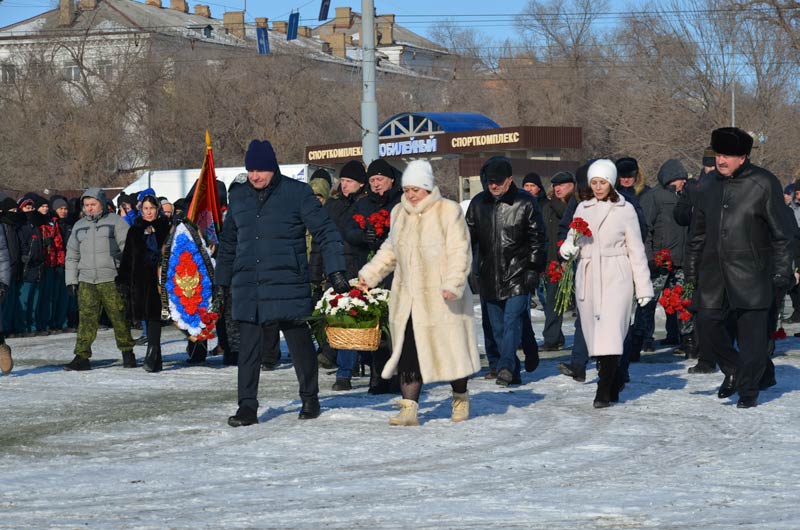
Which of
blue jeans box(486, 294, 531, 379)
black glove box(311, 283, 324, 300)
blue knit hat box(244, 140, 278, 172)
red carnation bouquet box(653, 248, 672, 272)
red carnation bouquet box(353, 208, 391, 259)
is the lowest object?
blue jeans box(486, 294, 531, 379)

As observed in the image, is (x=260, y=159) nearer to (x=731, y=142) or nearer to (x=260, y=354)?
(x=260, y=354)

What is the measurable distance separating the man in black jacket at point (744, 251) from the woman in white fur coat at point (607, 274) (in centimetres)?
50

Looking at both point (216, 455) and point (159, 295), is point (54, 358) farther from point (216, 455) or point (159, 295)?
point (216, 455)

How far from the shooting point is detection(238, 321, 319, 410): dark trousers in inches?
377

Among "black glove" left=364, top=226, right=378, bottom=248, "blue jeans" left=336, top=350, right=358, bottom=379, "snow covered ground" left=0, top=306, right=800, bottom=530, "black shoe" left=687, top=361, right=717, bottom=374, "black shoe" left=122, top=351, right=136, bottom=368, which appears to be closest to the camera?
"snow covered ground" left=0, top=306, right=800, bottom=530

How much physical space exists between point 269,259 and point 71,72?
6611 centimetres

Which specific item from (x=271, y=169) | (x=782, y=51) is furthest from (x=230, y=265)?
(x=782, y=51)

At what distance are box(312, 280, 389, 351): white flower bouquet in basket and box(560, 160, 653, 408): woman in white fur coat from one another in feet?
5.06

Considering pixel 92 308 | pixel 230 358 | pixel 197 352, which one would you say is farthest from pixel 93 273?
pixel 230 358

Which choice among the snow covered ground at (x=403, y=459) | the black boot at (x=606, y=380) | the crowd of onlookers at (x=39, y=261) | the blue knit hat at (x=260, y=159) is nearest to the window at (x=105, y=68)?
the crowd of onlookers at (x=39, y=261)

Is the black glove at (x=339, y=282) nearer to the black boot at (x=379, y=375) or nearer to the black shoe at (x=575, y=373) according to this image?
the black boot at (x=379, y=375)

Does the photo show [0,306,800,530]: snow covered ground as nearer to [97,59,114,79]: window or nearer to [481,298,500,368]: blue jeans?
[481,298,500,368]: blue jeans

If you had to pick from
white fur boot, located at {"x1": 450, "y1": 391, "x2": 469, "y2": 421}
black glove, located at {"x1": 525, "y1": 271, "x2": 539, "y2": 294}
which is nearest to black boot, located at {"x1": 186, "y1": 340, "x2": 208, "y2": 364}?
black glove, located at {"x1": 525, "y1": 271, "x2": 539, "y2": 294}

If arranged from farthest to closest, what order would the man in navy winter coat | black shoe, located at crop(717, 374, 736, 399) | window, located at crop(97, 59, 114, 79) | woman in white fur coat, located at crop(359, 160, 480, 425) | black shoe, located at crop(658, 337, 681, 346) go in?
window, located at crop(97, 59, 114, 79) < black shoe, located at crop(658, 337, 681, 346) < black shoe, located at crop(717, 374, 736, 399) < the man in navy winter coat < woman in white fur coat, located at crop(359, 160, 480, 425)
